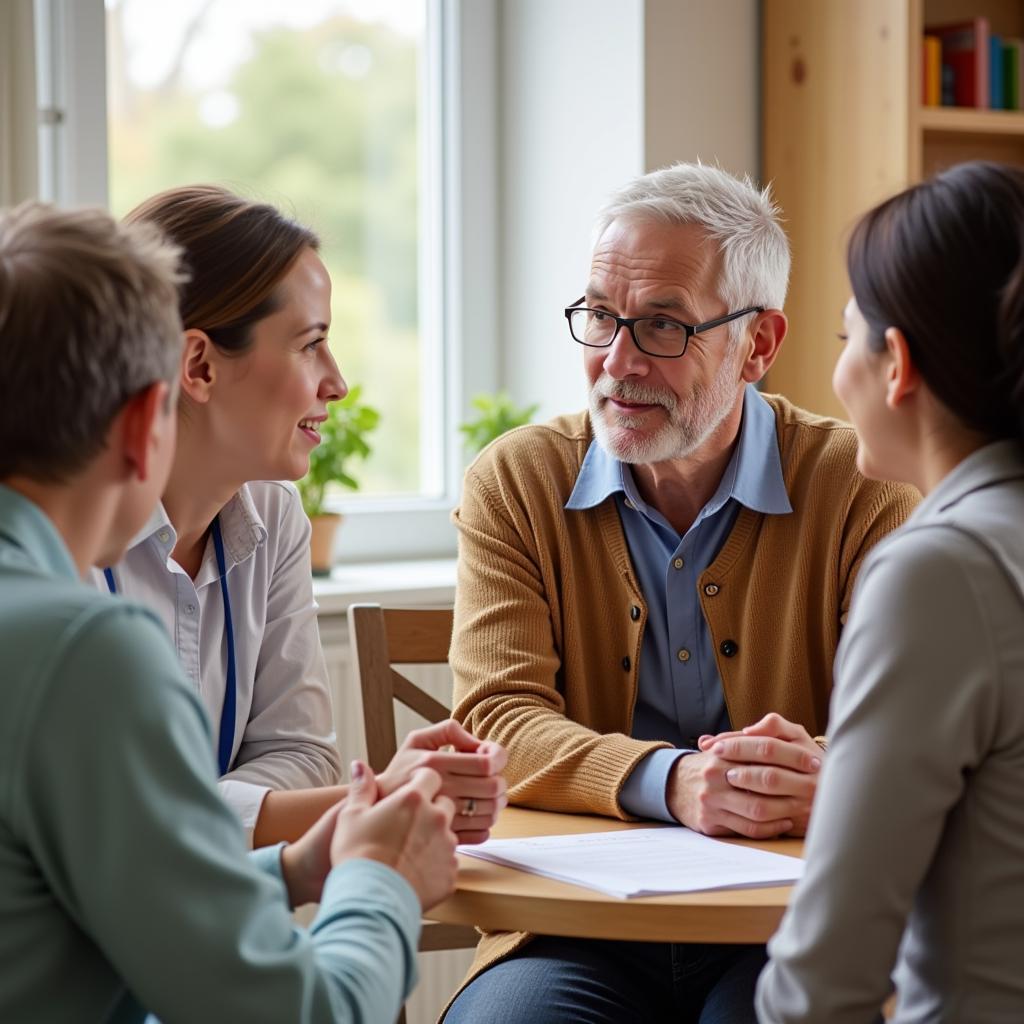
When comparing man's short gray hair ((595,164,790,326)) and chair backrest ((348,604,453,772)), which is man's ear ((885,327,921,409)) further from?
chair backrest ((348,604,453,772))

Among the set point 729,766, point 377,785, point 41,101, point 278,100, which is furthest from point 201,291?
point 278,100

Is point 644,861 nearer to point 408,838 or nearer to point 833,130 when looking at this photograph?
point 408,838

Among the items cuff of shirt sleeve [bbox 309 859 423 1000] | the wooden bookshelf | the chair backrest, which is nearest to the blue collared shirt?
the chair backrest

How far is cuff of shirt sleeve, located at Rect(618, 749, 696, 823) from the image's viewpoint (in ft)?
5.56

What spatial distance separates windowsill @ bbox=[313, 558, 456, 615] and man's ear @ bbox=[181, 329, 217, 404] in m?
1.03

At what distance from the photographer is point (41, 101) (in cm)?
300

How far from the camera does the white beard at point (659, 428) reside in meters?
2.09

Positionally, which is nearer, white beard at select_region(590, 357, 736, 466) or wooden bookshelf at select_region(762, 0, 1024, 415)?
white beard at select_region(590, 357, 736, 466)

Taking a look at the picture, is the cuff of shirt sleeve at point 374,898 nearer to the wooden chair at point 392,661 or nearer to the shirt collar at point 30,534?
the shirt collar at point 30,534

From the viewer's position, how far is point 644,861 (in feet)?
4.97

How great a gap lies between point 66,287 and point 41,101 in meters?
2.17

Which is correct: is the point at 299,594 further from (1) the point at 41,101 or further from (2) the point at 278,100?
(2) the point at 278,100

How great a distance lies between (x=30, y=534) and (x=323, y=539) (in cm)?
211

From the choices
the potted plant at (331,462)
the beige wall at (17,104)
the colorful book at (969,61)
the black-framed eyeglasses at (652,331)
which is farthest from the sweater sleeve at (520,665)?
the colorful book at (969,61)
